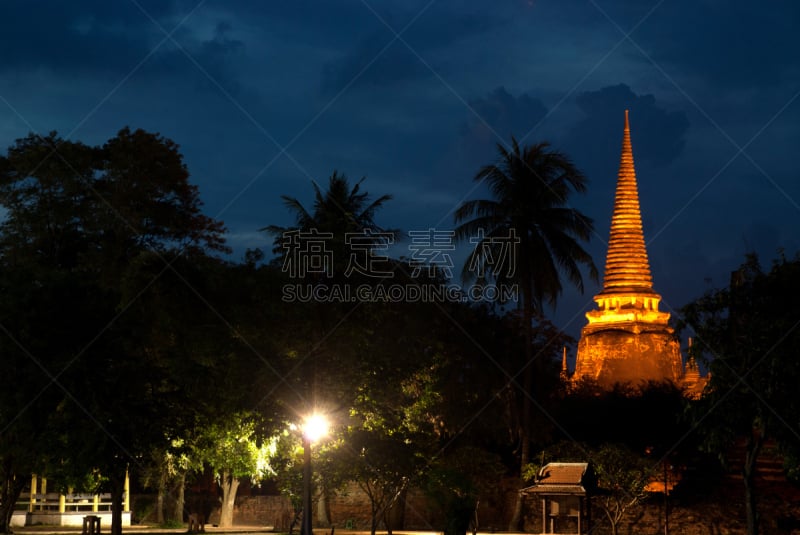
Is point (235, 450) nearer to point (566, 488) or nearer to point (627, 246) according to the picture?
point (566, 488)

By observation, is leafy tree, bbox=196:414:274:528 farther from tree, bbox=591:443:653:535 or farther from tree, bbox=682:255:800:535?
tree, bbox=682:255:800:535

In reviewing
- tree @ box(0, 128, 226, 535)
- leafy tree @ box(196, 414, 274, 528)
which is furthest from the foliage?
tree @ box(0, 128, 226, 535)

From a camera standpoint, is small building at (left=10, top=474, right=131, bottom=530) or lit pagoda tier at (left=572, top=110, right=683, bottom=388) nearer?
small building at (left=10, top=474, right=131, bottom=530)

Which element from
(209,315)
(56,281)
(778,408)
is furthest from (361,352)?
(778,408)

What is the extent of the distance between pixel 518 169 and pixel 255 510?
2011 cm

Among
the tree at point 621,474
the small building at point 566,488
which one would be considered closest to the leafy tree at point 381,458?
the small building at point 566,488

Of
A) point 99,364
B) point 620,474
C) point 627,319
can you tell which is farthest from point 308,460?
point 627,319

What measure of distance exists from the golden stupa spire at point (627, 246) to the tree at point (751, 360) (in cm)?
3753

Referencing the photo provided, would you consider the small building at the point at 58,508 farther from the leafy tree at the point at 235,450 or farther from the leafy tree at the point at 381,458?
the leafy tree at the point at 381,458

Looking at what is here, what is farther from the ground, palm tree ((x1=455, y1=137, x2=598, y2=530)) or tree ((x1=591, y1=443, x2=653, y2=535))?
palm tree ((x1=455, y1=137, x2=598, y2=530))

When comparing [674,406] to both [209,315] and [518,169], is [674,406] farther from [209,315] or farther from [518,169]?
[209,315]

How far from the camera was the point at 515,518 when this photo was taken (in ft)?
135

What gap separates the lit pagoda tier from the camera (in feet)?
197

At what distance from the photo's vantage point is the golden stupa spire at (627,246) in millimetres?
63719
